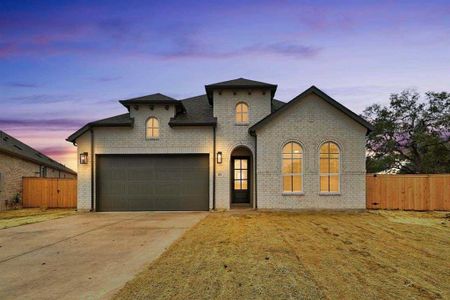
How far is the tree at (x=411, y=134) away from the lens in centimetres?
2136

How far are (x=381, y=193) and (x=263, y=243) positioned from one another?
33.0ft

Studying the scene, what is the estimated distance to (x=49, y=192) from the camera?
18.9 metres

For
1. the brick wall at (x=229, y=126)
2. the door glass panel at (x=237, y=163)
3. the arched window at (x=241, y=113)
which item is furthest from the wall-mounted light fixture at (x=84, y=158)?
the door glass panel at (x=237, y=163)

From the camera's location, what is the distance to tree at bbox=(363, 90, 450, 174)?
70.1 ft

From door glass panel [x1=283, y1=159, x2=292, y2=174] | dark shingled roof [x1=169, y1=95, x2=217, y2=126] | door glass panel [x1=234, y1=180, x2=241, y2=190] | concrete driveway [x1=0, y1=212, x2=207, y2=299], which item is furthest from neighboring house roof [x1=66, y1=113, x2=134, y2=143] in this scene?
door glass panel [x1=283, y1=159, x2=292, y2=174]

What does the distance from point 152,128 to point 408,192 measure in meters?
12.8

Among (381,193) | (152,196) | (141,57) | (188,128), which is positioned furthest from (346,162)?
(141,57)

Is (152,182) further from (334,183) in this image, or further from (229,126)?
(334,183)

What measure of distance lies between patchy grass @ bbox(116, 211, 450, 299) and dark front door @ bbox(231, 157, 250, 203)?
6838mm

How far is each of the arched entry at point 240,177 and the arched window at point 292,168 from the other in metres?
3.33

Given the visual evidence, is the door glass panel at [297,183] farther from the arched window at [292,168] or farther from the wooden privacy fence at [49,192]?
the wooden privacy fence at [49,192]

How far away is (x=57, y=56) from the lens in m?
18.3

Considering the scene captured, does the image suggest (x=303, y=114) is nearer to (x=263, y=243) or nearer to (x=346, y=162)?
(x=346, y=162)

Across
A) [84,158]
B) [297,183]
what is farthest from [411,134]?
[84,158]
